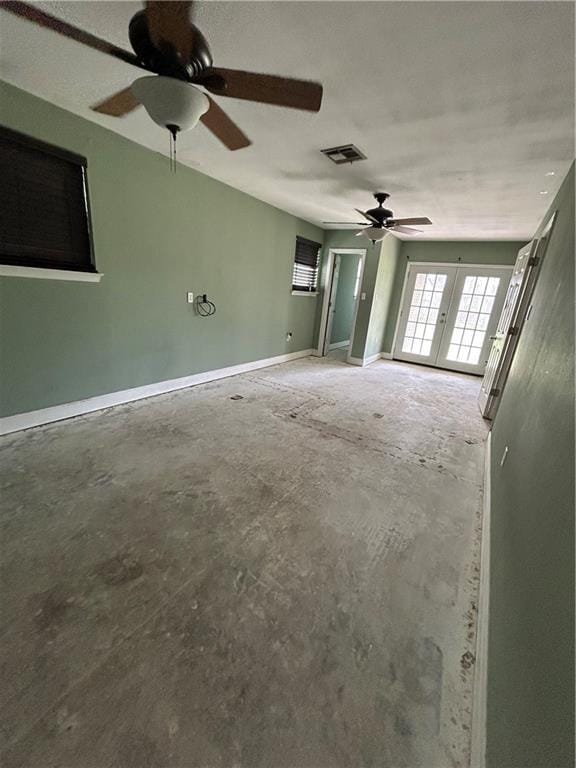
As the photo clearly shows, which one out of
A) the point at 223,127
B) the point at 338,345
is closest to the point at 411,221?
the point at 223,127

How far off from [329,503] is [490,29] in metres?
2.49

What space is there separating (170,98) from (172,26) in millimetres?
213

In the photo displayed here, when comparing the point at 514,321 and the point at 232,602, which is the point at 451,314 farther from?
the point at 232,602

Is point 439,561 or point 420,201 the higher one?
point 420,201

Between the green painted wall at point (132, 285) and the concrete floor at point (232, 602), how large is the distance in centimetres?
64

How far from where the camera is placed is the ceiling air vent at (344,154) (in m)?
2.50

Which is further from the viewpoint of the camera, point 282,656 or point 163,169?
point 163,169

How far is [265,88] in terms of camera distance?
1.39 m

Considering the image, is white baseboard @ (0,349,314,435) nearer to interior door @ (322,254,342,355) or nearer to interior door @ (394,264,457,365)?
interior door @ (322,254,342,355)

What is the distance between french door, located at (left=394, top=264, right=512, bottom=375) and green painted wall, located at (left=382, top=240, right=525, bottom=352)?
0.13m

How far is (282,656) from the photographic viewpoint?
3.92ft

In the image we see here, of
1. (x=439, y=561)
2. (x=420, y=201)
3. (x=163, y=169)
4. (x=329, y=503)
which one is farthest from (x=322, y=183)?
(x=439, y=561)

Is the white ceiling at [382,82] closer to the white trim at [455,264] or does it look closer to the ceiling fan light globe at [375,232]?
the ceiling fan light globe at [375,232]

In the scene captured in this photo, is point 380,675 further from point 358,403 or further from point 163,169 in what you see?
point 163,169
